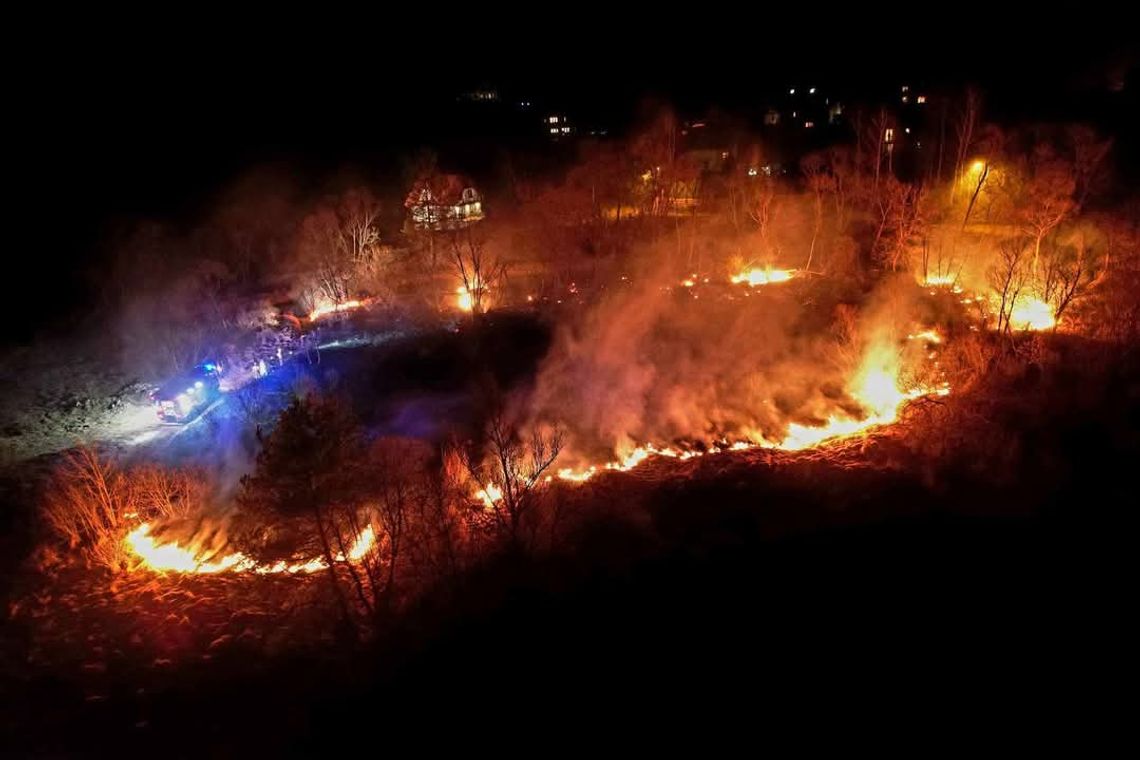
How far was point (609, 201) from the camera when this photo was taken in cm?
3588

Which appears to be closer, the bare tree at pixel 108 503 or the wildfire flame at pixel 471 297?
the bare tree at pixel 108 503

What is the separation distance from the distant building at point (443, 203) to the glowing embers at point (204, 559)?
76.8 feet

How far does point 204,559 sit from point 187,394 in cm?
830

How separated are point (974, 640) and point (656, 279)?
2112 cm

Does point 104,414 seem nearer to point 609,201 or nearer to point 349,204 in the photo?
point 349,204

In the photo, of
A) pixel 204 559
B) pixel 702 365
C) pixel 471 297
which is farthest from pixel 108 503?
pixel 702 365

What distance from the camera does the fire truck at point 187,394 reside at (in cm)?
2005

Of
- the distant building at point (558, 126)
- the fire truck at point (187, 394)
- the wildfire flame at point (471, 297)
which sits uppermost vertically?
the distant building at point (558, 126)

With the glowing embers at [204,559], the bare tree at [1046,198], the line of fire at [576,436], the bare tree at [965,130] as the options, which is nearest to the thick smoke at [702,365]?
the line of fire at [576,436]

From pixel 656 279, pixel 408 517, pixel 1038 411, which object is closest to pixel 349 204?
pixel 656 279

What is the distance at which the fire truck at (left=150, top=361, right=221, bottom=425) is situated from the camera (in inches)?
789

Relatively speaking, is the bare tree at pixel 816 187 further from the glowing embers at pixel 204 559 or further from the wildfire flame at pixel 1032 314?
the glowing embers at pixel 204 559

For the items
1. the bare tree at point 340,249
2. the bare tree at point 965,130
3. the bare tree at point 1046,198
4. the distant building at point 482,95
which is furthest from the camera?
the distant building at point 482,95

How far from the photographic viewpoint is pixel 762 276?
96.4ft
